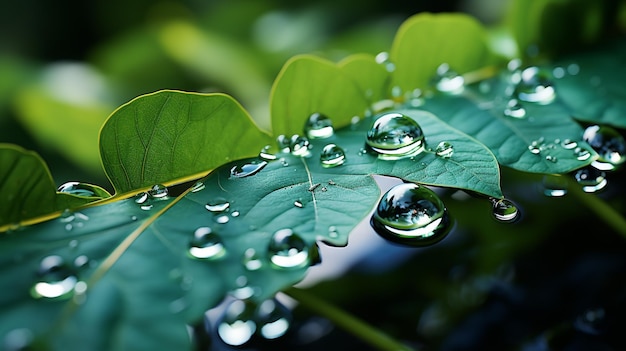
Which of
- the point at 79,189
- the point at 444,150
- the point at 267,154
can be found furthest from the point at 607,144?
the point at 79,189

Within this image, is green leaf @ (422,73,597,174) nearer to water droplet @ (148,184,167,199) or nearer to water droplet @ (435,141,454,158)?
water droplet @ (435,141,454,158)

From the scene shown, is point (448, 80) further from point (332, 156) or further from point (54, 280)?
point (54, 280)

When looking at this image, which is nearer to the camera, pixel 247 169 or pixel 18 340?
pixel 18 340

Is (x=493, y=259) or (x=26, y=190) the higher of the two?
(x=26, y=190)

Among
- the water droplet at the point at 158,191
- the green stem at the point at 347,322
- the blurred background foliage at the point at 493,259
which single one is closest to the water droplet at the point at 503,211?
the blurred background foliage at the point at 493,259

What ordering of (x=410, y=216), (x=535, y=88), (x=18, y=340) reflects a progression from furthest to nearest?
(x=535, y=88)
(x=410, y=216)
(x=18, y=340)

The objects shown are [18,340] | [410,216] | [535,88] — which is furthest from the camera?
[535,88]
